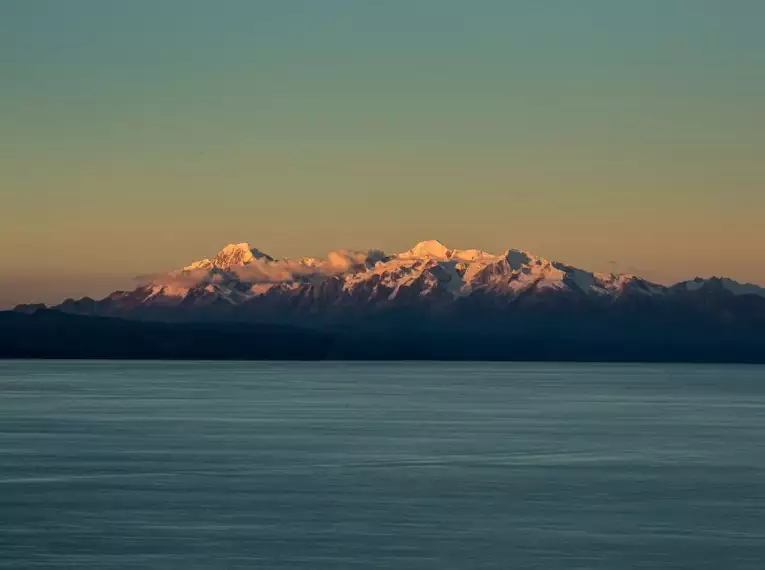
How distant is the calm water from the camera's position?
38750 millimetres

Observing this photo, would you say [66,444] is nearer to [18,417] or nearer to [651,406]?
[18,417]

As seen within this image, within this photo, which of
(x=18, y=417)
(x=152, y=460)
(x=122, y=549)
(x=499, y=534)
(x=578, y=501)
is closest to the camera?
(x=122, y=549)

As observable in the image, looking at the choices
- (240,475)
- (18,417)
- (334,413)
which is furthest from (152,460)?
(334,413)

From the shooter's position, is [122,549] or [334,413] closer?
[122,549]

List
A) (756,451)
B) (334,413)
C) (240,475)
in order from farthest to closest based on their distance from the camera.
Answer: (334,413), (756,451), (240,475)

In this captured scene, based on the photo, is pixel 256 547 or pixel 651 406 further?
pixel 651 406

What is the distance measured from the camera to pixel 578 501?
49.2 meters

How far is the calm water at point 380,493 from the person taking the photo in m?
38.8

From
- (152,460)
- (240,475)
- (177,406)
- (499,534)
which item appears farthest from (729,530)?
(177,406)

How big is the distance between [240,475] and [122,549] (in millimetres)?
19738

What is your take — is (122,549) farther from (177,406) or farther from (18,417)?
(177,406)

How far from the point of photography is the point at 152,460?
65625mm

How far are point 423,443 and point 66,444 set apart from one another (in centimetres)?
1870

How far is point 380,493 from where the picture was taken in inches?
2042
